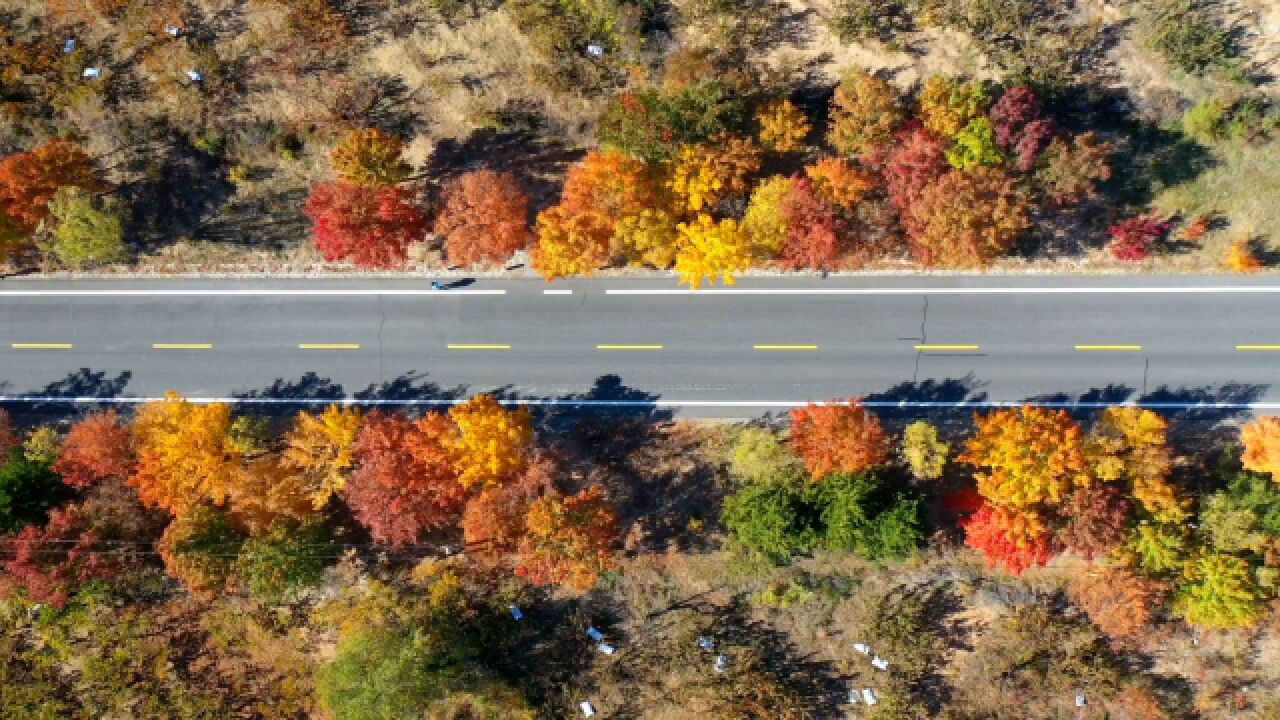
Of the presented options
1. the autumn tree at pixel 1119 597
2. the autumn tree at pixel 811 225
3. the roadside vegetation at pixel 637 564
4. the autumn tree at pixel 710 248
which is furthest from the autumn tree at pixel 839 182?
the autumn tree at pixel 1119 597

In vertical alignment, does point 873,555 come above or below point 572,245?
below

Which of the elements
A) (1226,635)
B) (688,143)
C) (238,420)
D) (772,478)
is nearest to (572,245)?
(688,143)

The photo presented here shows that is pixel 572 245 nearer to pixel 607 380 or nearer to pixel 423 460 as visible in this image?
pixel 607 380

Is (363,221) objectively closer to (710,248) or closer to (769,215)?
(710,248)

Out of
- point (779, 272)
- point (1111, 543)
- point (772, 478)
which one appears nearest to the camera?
point (1111, 543)

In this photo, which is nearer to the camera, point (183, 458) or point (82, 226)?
point (183, 458)

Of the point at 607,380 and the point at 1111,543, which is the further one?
the point at 607,380

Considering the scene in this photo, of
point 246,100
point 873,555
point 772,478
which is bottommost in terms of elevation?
point 873,555

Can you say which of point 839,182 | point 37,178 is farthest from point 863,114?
point 37,178
